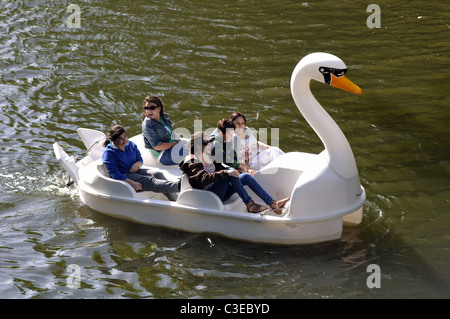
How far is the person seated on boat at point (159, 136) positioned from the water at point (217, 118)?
0.95 m

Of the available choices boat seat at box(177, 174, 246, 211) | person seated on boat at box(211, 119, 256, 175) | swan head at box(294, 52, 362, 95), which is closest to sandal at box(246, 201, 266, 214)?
boat seat at box(177, 174, 246, 211)

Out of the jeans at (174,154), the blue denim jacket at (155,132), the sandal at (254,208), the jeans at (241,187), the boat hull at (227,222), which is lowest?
the boat hull at (227,222)

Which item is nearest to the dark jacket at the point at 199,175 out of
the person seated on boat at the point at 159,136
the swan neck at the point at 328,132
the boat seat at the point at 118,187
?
the boat seat at the point at 118,187

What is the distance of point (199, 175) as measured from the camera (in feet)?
21.0

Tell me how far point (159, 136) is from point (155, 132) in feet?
0.21

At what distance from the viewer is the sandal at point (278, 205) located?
6391mm

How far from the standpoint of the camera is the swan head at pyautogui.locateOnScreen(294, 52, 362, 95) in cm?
606

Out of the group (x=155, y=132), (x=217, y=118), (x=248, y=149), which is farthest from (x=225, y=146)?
(x=217, y=118)

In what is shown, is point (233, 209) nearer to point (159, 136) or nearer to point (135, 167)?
point (135, 167)

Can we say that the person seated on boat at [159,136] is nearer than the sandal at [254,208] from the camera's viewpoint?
No

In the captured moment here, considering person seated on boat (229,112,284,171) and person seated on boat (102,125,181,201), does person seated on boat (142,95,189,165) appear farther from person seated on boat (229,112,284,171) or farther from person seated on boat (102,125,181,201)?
person seated on boat (229,112,284,171)

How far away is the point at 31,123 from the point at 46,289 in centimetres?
385

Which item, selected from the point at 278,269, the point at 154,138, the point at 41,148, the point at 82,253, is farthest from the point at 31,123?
the point at 278,269

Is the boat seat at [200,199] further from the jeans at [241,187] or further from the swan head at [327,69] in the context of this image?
the swan head at [327,69]
